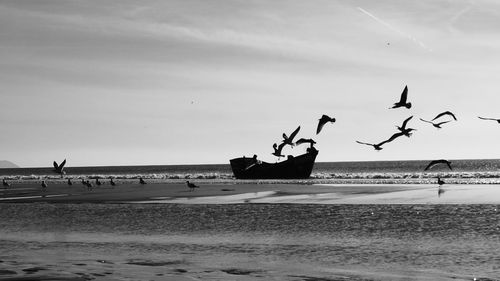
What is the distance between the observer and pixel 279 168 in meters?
76.4

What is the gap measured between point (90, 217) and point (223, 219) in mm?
5082

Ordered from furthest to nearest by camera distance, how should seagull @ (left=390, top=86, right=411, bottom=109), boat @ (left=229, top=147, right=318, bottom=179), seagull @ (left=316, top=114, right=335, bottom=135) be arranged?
1. boat @ (left=229, top=147, right=318, bottom=179)
2. seagull @ (left=316, top=114, right=335, bottom=135)
3. seagull @ (left=390, top=86, right=411, bottom=109)

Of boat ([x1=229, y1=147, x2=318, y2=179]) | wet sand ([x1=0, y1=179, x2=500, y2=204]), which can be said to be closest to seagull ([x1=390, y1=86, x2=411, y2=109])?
wet sand ([x1=0, y1=179, x2=500, y2=204])

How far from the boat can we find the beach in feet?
165

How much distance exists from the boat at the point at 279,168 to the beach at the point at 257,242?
165 ft

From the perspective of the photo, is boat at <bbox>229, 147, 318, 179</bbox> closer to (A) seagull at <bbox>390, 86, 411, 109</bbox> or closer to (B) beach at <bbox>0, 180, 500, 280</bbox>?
(B) beach at <bbox>0, 180, 500, 280</bbox>

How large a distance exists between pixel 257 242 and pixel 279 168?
200ft

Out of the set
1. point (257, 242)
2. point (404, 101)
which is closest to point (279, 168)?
point (404, 101)

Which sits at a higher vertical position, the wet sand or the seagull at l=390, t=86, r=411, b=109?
the seagull at l=390, t=86, r=411, b=109

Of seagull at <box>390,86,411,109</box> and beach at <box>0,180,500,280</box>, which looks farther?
seagull at <box>390,86,411,109</box>

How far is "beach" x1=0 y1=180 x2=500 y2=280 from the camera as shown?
11.2m

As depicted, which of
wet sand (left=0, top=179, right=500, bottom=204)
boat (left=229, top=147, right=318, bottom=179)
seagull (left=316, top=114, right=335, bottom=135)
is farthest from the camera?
boat (left=229, top=147, right=318, bottom=179)

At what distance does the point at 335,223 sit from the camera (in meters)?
19.4

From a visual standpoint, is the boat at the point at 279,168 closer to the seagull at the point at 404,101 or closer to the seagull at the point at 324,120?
the seagull at the point at 324,120
